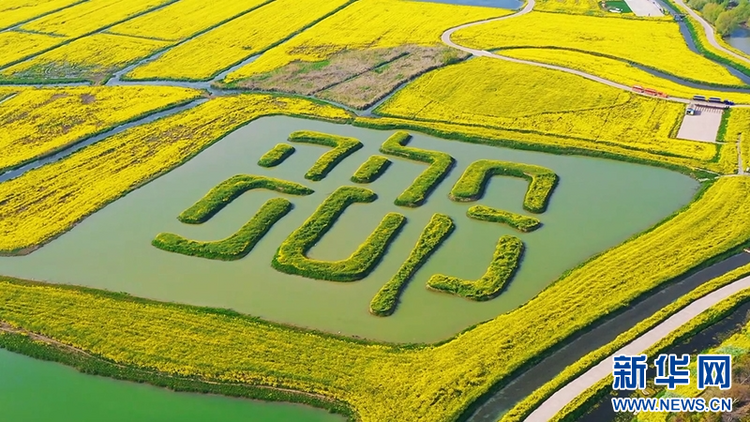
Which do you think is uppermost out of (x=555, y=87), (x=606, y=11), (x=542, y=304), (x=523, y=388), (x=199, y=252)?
(x=606, y=11)

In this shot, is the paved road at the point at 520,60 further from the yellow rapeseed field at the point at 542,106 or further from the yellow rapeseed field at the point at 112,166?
the yellow rapeseed field at the point at 112,166

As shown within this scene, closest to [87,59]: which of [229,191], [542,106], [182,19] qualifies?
[182,19]

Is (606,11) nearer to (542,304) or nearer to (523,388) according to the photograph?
(542,304)

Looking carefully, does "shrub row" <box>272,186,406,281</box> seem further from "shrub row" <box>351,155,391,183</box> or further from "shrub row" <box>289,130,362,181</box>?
"shrub row" <box>289,130,362,181</box>

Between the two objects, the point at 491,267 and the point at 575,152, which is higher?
the point at 575,152

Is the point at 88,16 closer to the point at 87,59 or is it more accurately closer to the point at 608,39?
the point at 87,59

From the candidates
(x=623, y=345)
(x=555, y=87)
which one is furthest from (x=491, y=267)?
(x=555, y=87)
